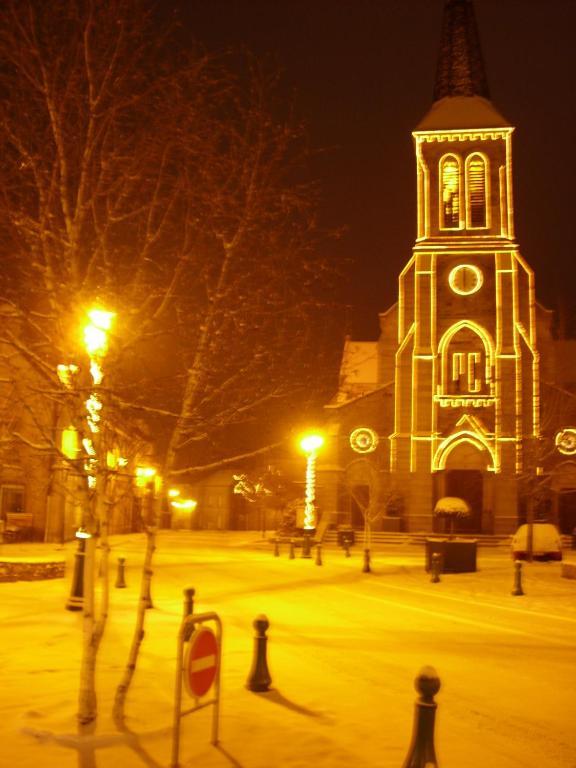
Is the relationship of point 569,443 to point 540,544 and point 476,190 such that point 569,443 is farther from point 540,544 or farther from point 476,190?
point 540,544

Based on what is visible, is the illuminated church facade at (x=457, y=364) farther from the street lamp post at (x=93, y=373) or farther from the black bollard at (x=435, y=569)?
the street lamp post at (x=93, y=373)

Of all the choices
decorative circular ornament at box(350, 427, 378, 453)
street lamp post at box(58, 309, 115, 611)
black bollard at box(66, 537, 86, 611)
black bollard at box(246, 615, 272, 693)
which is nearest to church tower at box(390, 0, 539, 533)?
decorative circular ornament at box(350, 427, 378, 453)

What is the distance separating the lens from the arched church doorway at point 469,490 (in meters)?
49.2

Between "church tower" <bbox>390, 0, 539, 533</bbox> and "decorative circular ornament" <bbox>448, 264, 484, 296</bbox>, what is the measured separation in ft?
0.20

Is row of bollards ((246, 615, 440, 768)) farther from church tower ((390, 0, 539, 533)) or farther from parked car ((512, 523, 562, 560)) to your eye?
church tower ((390, 0, 539, 533))

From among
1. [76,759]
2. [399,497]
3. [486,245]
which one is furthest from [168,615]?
[486,245]

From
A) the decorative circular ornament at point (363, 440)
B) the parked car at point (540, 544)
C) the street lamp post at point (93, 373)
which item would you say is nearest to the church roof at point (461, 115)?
the decorative circular ornament at point (363, 440)

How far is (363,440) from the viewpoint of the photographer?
5272 cm

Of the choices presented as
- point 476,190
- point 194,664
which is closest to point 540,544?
point 194,664

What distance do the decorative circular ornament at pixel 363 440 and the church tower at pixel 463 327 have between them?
1.73 meters

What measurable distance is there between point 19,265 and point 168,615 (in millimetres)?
8750

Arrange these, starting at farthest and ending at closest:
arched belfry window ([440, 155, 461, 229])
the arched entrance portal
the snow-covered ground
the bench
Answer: arched belfry window ([440, 155, 461, 229])
the arched entrance portal
the bench
the snow-covered ground

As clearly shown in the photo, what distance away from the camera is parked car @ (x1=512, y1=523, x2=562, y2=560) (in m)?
30.3

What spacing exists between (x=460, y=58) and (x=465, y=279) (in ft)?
48.4
